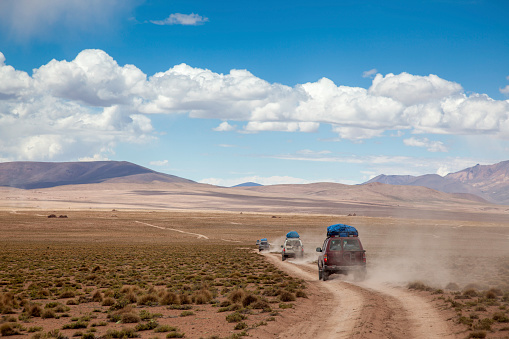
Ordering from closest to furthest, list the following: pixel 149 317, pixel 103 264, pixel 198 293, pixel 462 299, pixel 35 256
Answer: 1. pixel 149 317
2. pixel 462 299
3. pixel 198 293
4. pixel 103 264
5. pixel 35 256

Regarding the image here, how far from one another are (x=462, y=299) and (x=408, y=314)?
337cm

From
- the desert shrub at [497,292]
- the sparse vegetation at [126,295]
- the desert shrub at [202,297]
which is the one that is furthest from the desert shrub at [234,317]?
the desert shrub at [497,292]

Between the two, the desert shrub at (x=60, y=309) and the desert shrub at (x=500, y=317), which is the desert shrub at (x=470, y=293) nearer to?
the desert shrub at (x=500, y=317)

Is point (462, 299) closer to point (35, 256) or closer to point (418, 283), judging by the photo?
point (418, 283)

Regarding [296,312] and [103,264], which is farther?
[103,264]

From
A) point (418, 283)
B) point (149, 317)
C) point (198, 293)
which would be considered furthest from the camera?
point (418, 283)

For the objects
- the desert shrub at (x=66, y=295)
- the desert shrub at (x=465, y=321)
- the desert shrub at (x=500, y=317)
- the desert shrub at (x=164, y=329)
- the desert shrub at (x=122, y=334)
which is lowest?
the desert shrub at (x=66, y=295)

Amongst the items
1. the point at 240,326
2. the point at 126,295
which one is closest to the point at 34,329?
the point at 126,295

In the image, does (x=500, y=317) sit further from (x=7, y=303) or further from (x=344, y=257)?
(x=7, y=303)

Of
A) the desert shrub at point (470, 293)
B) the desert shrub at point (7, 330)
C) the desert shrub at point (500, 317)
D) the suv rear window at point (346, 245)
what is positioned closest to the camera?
the desert shrub at point (7, 330)

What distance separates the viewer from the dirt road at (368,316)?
1250 centimetres

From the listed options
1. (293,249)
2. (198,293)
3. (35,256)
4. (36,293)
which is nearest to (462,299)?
(198,293)

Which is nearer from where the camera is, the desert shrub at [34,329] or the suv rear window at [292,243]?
the desert shrub at [34,329]

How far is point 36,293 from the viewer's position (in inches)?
789
